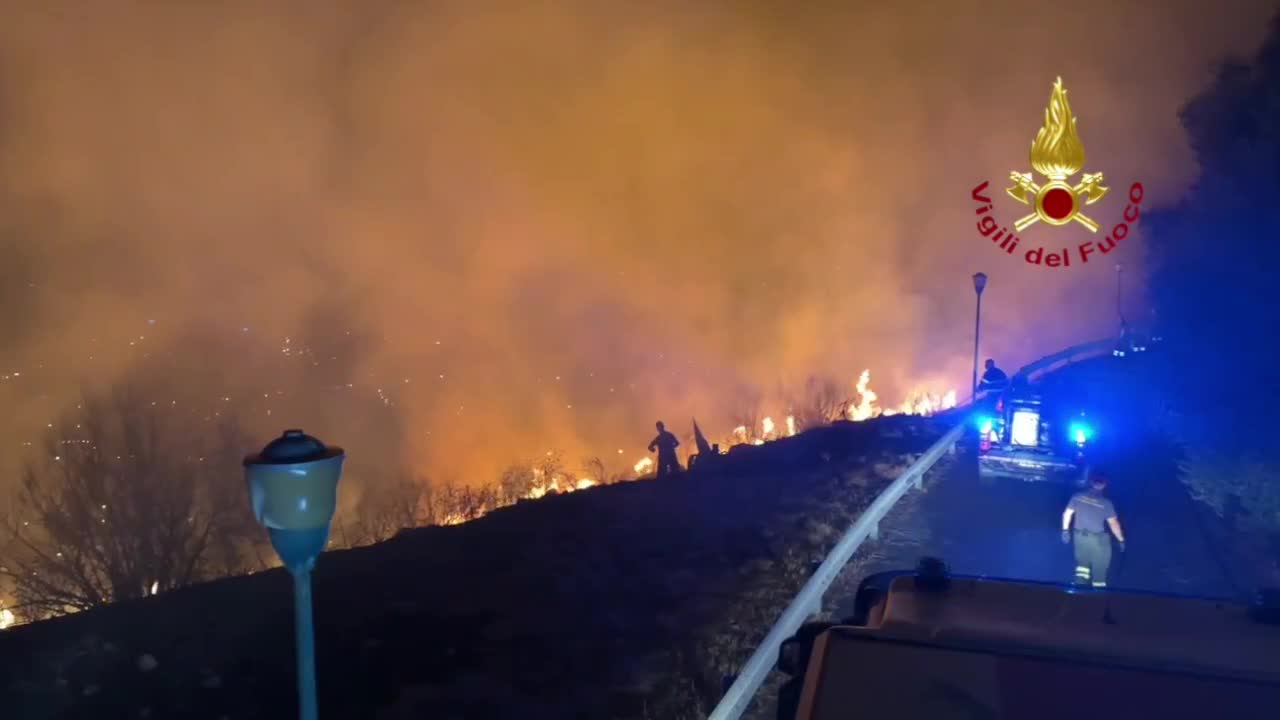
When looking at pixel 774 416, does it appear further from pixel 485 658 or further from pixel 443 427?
pixel 485 658

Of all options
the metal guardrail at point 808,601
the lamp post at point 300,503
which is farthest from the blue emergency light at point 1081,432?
the lamp post at point 300,503

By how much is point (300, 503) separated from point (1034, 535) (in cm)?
1006

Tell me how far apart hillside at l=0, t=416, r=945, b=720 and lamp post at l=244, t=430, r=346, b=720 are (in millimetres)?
3384

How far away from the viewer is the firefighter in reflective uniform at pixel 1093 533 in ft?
26.3

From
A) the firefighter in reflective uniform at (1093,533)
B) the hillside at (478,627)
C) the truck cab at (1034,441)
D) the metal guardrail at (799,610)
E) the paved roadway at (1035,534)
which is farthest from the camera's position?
the truck cab at (1034,441)

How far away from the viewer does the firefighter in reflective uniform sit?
8.01 meters

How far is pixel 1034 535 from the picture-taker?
1048cm

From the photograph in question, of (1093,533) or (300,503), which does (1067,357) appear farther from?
(300,503)

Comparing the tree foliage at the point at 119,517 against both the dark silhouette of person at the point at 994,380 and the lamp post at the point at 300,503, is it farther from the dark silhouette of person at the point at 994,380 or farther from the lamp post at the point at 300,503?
the lamp post at the point at 300,503

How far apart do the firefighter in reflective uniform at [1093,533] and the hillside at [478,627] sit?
278 cm

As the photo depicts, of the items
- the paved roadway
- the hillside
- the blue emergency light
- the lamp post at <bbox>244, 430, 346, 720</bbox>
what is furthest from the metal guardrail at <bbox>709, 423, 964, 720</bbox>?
the blue emergency light

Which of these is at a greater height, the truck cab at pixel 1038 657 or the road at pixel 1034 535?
the truck cab at pixel 1038 657

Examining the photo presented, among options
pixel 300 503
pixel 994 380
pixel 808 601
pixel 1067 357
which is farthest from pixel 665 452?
pixel 1067 357

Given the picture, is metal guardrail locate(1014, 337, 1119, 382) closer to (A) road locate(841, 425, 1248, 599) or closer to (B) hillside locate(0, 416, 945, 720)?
(A) road locate(841, 425, 1248, 599)
